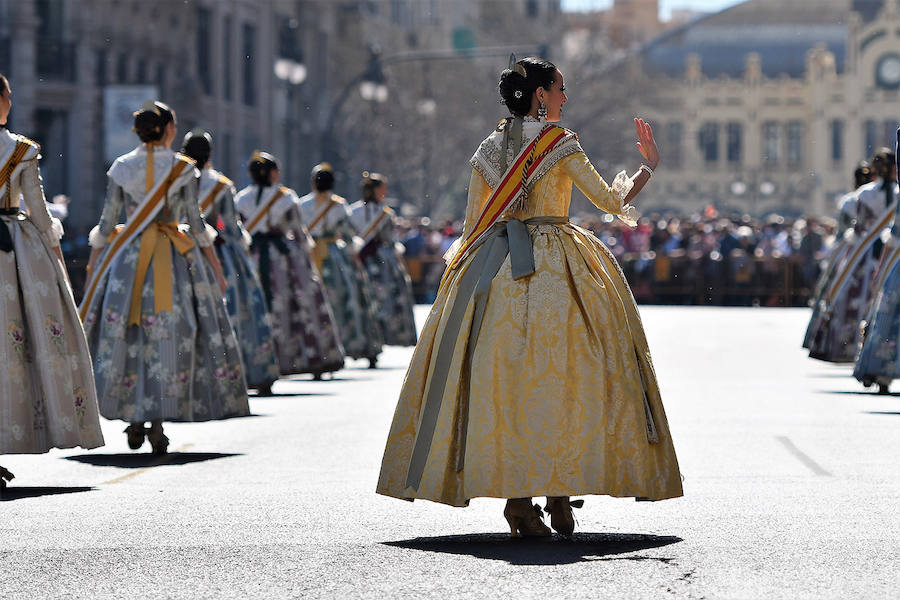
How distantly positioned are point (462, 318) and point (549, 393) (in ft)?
1.38

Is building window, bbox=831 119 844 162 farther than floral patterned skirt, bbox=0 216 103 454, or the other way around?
building window, bbox=831 119 844 162

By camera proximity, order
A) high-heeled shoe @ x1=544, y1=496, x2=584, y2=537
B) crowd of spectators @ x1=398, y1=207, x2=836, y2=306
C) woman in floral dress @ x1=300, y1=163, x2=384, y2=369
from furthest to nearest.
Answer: crowd of spectators @ x1=398, y1=207, x2=836, y2=306, woman in floral dress @ x1=300, y1=163, x2=384, y2=369, high-heeled shoe @ x1=544, y1=496, x2=584, y2=537

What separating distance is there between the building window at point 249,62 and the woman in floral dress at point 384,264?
36.0 metres

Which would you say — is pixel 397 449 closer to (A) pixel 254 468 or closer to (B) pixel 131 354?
(A) pixel 254 468

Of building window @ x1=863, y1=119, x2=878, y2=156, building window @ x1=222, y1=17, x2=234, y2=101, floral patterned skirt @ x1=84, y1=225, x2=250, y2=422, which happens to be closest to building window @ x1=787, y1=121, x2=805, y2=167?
building window @ x1=863, y1=119, x2=878, y2=156

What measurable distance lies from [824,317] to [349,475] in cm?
902

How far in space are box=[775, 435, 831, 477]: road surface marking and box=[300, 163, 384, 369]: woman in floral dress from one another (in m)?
7.10

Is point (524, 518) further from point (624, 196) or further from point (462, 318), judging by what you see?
point (624, 196)

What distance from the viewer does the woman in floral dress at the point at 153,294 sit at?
11578 millimetres

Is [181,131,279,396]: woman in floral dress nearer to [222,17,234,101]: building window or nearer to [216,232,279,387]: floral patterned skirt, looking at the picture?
[216,232,279,387]: floral patterned skirt

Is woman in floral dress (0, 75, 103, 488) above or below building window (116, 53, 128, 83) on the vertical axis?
below

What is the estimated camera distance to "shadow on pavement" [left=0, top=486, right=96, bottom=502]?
31.1ft

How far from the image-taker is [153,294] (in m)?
11.7

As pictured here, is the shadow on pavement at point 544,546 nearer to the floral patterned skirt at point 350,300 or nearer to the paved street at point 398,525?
the paved street at point 398,525
